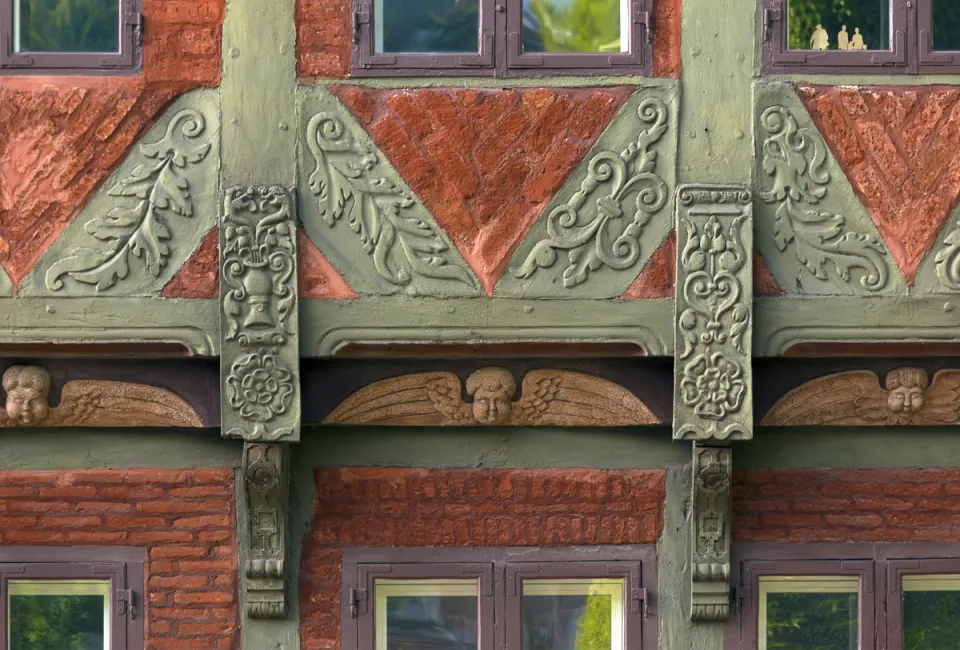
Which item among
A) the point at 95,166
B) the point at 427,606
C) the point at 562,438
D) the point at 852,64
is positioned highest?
the point at 852,64

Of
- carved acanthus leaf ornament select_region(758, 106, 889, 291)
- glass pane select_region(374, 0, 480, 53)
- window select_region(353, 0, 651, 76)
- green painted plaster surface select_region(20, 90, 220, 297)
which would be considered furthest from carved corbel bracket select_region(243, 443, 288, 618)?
carved acanthus leaf ornament select_region(758, 106, 889, 291)

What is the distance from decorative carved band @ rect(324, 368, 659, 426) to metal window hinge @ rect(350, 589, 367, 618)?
2.33 ft

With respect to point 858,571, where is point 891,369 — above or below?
above

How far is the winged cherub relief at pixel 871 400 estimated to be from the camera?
21.0ft

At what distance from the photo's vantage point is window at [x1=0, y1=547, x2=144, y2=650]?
643 cm

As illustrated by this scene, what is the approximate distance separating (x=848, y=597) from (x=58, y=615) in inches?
130

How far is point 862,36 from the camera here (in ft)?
20.9

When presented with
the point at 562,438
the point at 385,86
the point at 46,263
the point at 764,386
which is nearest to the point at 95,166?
the point at 46,263

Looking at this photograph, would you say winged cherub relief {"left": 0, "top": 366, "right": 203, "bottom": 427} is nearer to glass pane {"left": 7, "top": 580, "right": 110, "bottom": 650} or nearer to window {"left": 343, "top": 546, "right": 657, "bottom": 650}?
glass pane {"left": 7, "top": 580, "right": 110, "bottom": 650}

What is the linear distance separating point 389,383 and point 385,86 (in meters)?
1.19

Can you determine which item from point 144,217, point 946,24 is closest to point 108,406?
point 144,217

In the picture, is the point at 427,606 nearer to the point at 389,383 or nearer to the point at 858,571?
the point at 389,383

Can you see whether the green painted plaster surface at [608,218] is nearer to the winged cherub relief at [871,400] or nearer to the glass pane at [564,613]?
the winged cherub relief at [871,400]

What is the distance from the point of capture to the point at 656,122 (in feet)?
20.4
